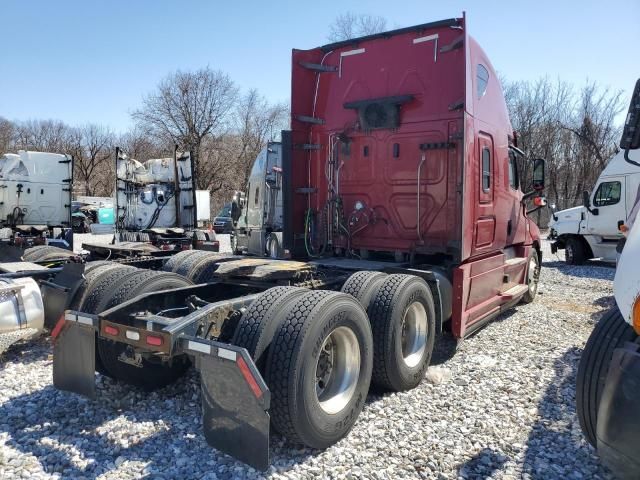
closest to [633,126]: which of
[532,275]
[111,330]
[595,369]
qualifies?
[595,369]

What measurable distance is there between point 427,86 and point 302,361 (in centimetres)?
403

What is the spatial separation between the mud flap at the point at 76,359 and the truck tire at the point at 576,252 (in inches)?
572

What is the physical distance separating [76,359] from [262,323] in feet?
5.19

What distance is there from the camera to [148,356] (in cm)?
385

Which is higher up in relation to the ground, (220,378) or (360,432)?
(220,378)

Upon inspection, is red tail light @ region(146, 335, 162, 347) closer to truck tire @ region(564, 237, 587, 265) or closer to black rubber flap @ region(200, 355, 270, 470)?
black rubber flap @ region(200, 355, 270, 470)

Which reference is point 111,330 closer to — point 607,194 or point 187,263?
point 187,263

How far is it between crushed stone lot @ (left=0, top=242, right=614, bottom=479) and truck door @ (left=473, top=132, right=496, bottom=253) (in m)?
1.51

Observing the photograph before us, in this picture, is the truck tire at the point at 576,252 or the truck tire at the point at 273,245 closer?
the truck tire at the point at 273,245

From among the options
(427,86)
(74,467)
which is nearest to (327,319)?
(74,467)

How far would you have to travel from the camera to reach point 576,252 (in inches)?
582

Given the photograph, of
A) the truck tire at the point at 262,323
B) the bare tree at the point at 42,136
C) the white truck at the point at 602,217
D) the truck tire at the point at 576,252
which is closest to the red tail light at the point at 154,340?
the truck tire at the point at 262,323

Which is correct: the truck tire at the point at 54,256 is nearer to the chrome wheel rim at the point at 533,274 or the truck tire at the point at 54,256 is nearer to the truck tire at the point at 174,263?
the truck tire at the point at 174,263

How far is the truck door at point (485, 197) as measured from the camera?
19.5 feet
